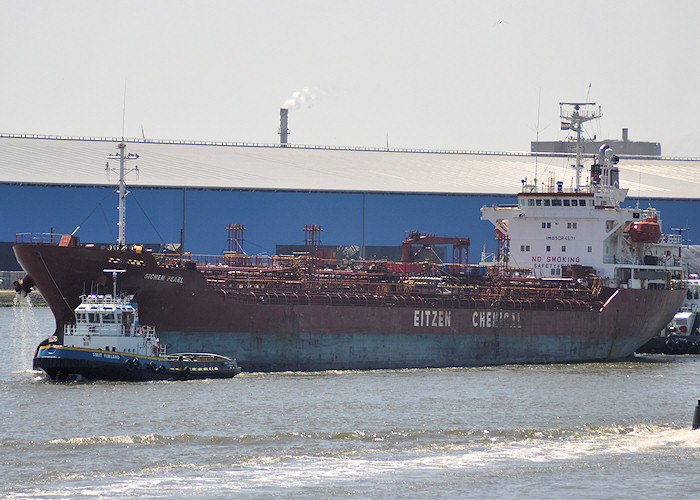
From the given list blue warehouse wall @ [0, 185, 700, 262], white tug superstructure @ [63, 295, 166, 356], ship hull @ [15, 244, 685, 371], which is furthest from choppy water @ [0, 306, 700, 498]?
blue warehouse wall @ [0, 185, 700, 262]

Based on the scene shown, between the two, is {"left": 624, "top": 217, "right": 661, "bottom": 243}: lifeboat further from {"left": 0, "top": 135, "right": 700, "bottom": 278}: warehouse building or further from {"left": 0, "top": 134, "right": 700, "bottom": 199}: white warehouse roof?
{"left": 0, "top": 134, "right": 700, "bottom": 199}: white warehouse roof

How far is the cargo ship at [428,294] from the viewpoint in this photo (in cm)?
4088

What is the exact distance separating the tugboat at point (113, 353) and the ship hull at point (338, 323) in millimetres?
1128

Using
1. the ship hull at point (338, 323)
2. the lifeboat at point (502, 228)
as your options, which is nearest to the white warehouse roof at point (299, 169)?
the lifeboat at point (502, 228)

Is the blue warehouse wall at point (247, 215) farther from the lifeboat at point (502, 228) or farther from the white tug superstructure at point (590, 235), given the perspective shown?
the white tug superstructure at point (590, 235)

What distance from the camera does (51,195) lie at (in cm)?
8050

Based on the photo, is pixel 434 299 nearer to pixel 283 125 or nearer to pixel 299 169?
pixel 299 169

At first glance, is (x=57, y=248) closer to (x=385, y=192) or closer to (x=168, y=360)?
(x=168, y=360)

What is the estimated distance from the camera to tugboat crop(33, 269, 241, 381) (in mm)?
37219

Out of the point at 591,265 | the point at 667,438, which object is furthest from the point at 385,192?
the point at 667,438

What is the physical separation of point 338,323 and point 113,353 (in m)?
10.5

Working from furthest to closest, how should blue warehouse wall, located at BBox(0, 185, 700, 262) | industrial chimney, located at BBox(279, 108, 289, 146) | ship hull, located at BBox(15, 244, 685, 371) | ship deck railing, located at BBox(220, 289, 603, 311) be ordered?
industrial chimney, located at BBox(279, 108, 289, 146) → blue warehouse wall, located at BBox(0, 185, 700, 262) → ship deck railing, located at BBox(220, 289, 603, 311) → ship hull, located at BBox(15, 244, 685, 371)

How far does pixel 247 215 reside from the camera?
82812mm

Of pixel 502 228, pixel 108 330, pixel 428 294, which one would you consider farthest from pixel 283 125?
pixel 108 330
